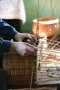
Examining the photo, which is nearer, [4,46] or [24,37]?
[4,46]

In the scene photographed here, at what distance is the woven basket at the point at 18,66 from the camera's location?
87 cm

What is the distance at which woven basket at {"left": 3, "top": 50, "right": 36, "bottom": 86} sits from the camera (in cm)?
87

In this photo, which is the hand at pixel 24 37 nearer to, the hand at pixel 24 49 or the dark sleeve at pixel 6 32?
the dark sleeve at pixel 6 32

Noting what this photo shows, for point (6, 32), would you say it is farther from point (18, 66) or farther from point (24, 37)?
point (18, 66)

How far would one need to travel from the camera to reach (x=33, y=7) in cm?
271

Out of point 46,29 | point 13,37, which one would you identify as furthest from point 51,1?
point 13,37

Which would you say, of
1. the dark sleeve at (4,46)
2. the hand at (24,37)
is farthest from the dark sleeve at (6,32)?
the dark sleeve at (4,46)

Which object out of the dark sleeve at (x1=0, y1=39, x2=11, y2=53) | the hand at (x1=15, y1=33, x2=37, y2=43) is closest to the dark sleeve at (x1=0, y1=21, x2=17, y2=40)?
the hand at (x1=15, y1=33, x2=37, y2=43)

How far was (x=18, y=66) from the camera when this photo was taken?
88 centimetres

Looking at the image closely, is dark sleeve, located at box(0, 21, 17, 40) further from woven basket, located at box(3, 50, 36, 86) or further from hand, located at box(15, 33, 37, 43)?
woven basket, located at box(3, 50, 36, 86)

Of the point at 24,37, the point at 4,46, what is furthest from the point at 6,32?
the point at 4,46

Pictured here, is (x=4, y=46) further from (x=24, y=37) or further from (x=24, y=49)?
(x=24, y=37)

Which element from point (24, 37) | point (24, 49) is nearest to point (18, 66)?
point (24, 49)

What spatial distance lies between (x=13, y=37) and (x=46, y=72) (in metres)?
0.27
